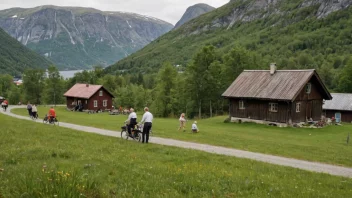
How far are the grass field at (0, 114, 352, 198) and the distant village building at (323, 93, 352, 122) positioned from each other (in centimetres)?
5806

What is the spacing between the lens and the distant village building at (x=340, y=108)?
2645 inches

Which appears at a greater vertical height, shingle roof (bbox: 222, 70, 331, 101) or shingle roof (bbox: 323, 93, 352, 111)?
shingle roof (bbox: 222, 70, 331, 101)

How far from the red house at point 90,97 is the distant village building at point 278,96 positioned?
1497 inches

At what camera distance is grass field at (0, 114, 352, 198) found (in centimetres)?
841

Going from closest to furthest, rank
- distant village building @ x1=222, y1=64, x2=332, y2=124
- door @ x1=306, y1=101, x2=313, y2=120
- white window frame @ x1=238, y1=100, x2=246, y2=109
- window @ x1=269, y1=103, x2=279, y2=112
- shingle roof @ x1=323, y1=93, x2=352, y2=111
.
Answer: distant village building @ x1=222, y1=64, x2=332, y2=124, window @ x1=269, y1=103, x2=279, y2=112, door @ x1=306, y1=101, x2=313, y2=120, white window frame @ x1=238, y1=100, x2=246, y2=109, shingle roof @ x1=323, y1=93, x2=352, y2=111

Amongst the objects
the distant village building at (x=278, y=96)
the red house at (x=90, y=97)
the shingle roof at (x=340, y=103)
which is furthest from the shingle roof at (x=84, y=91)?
the shingle roof at (x=340, y=103)

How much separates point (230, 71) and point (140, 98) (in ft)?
136

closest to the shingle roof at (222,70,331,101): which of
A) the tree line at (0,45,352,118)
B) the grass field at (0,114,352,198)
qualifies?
the tree line at (0,45,352,118)

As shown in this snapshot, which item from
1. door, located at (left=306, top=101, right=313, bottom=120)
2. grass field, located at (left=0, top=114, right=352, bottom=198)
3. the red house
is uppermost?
the red house

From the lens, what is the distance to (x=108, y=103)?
271ft

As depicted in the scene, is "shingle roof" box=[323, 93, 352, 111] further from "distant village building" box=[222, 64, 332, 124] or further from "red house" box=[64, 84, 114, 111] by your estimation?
"red house" box=[64, 84, 114, 111]

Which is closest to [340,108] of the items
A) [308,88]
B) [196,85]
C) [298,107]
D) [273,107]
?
[308,88]

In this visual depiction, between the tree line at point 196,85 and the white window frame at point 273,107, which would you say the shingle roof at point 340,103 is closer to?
the tree line at point 196,85

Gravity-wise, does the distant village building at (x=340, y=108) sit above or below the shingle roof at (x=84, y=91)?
below
